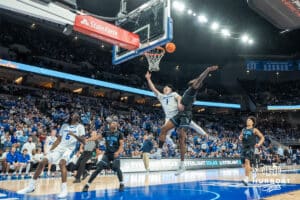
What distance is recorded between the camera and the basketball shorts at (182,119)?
6.25 metres

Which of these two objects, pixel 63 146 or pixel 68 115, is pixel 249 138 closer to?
pixel 63 146

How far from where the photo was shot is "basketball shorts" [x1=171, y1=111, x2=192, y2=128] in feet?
20.5

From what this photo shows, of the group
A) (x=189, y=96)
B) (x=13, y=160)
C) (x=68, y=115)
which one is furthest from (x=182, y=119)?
(x=68, y=115)

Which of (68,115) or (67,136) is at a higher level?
(68,115)

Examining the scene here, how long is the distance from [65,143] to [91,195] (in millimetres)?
1533

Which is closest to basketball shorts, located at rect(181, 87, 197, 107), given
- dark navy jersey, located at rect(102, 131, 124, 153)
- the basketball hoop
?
dark navy jersey, located at rect(102, 131, 124, 153)

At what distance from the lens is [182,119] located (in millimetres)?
6250

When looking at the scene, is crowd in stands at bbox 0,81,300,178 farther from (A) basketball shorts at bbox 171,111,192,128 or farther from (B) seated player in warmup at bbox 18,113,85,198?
(B) seated player in warmup at bbox 18,113,85,198

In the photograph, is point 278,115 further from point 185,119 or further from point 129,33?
point 185,119

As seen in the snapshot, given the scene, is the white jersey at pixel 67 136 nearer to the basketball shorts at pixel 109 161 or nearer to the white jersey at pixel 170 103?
the basketball shorts at pixel 109 161

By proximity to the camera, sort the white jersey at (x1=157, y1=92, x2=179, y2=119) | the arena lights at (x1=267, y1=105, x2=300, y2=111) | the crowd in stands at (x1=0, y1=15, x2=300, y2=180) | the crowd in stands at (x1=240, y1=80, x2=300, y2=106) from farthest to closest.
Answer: the crowd in stands at (x1=240, y1=80, x2=300, y2=106), the arena lights at (x1=267, y1=105, x2=300, y2=111), the crowd in stands at (x1=0, y1=15, x2=300, y2=180), the white jersey at (x1=157, y1=92, x2=179, y2=119)

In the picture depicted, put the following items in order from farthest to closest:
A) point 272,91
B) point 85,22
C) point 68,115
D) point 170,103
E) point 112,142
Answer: point 272,91 < point 68,115 < point 85,22 < point 112,142 < point 170,103

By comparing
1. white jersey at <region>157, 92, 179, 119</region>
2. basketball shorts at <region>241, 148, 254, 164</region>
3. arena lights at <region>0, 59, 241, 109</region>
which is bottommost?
basketball shorts at <region>241, 148, 254, 164</region>

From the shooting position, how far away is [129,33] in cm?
1037
